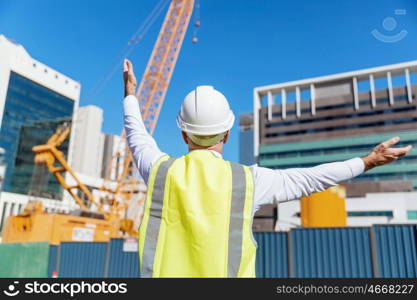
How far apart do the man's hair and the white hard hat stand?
24 millimetres

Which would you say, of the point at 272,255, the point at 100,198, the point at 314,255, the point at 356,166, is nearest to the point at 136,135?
the point at 356,166

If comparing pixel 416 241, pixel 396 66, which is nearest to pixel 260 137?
pixel 396 66

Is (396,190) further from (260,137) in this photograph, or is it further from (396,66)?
(260,137)

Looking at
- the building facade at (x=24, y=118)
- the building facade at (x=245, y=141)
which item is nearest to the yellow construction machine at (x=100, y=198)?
the building facade at (x=24, y=118)

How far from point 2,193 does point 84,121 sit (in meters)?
43.2

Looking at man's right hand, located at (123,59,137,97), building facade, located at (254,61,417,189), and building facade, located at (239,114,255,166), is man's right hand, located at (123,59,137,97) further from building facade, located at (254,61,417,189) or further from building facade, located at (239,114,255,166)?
building facade, located at (239,114,255,166)

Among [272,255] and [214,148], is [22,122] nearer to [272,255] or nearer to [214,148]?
[272,255]

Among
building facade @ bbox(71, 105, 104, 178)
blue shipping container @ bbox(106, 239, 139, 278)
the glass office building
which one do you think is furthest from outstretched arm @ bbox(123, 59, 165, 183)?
building facade @ bbox(71, 105, 104, 178)

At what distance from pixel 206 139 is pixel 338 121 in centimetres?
8041

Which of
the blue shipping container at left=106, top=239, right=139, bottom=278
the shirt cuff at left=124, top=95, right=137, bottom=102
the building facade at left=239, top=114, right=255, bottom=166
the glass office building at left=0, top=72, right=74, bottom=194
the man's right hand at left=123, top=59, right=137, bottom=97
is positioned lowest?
the blue shipping container at left=106, top=239, right=139, bottom=278

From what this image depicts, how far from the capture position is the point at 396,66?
71000mm

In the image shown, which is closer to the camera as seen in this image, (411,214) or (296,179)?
(296,179)

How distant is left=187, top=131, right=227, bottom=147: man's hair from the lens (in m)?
1.50

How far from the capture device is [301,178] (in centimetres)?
143
